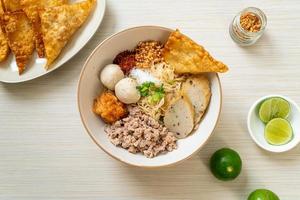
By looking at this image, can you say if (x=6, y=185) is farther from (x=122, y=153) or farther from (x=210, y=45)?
(x=210, y=45)

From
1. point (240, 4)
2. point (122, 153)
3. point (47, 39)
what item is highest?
point (240, 4)

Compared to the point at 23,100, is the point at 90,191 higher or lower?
lower

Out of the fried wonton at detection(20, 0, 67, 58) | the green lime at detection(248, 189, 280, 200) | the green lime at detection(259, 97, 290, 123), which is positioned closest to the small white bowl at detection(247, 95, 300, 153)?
the green lime at detection(259, 97, 290, 123)

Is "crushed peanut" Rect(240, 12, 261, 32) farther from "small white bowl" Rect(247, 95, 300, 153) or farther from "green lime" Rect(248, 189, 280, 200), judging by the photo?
"green lime" Rect(248, 189, 280, 200)

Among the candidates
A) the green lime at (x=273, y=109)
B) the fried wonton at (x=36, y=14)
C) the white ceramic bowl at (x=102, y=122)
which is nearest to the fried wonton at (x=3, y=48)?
the fried wonton at (x=36, y=14)

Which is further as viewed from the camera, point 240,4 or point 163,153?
point 240,4

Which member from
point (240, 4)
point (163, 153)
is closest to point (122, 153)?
point (163, 153)
